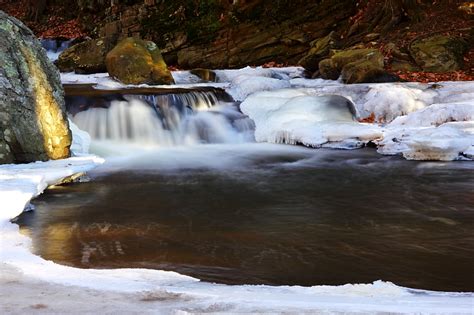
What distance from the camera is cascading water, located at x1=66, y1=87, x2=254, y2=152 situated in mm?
11531

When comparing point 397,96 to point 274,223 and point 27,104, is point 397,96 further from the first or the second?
point 27,104

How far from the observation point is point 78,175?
8000mm

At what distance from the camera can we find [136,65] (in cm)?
1497

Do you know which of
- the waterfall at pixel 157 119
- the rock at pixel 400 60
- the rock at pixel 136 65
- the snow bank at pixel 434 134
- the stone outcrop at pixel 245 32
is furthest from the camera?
the stone outcrop at pixel 245 32

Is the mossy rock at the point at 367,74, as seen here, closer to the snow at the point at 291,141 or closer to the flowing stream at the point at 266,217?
the snow at the point at 291,141

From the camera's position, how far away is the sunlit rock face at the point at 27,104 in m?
7.89

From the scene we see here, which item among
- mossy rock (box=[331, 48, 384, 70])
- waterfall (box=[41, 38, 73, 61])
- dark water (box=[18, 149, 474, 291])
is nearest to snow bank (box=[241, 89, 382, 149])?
dark water (box=[18, 149, 474, 291])

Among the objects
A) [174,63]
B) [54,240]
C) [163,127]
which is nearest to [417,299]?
[54,240]

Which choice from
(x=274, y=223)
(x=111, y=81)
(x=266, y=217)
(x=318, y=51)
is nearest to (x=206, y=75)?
(x=111, y=81)

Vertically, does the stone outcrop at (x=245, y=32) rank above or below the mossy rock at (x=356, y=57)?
above

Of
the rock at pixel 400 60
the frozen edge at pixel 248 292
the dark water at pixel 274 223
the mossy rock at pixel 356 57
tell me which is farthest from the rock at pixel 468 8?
the frozen edge at pixel 248 292

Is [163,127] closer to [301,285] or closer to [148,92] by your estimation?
[148,92]

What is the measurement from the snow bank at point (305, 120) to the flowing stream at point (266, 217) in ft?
1.70

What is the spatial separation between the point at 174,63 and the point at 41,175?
1351cm
